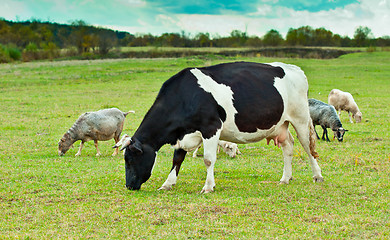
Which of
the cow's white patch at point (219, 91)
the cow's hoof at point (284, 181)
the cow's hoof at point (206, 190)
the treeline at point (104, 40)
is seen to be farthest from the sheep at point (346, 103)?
the treeline at point (104, 40)

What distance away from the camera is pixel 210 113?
9.23 metres

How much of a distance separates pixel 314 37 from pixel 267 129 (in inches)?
4638

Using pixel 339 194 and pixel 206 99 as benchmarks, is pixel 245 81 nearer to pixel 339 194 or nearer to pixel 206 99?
pixel 206 99

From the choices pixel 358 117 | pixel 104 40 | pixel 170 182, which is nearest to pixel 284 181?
pixel 170 182

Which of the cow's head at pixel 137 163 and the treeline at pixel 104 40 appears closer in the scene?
the cow's head at pixel 137 163

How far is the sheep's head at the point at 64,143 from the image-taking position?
46.6 feet

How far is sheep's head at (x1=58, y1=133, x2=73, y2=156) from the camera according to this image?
14211 millimetres

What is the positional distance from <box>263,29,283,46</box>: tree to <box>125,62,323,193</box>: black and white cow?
354ft

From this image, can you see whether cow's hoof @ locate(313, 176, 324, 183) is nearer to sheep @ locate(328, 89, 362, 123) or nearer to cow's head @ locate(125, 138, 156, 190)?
cow's head @ locate(125, 138, 156, 190)

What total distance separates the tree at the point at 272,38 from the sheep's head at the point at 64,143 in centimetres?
10534

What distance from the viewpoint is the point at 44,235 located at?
6.78 meters

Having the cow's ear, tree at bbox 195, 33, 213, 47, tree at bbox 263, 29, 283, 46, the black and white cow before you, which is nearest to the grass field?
the black and white cow

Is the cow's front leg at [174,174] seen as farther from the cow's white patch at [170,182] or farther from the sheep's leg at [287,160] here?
the sheep's leg at [287,160]

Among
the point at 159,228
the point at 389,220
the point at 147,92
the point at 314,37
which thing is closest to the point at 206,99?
the point at 159,228
